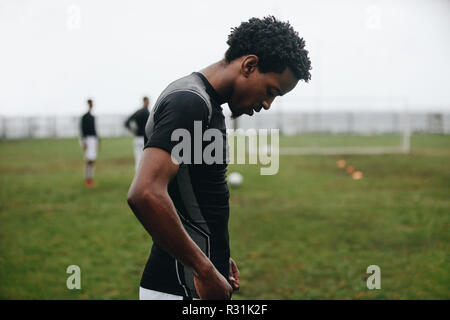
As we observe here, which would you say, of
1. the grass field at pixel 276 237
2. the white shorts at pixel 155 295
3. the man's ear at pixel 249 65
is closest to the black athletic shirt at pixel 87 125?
the grass field at pixel 276 237

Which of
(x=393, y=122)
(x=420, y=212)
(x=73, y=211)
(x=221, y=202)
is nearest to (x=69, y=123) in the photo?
(x=393, y=122)

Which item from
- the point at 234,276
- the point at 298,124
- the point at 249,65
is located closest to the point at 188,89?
the point at 249,65

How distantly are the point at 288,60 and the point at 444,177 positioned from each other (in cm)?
1422

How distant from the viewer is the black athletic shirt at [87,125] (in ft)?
41.6

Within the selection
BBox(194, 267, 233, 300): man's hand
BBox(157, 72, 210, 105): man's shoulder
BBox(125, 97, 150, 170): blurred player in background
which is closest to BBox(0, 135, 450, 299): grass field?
BBox(125, 97, 150, 170): blurred player in background

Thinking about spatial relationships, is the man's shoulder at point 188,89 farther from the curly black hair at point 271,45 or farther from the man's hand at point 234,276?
the man's hand at point 234,276

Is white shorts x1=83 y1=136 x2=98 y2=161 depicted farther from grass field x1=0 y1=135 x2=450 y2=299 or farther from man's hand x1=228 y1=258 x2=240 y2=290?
man's hand x1=228 y1=258 x2=240 y2=290

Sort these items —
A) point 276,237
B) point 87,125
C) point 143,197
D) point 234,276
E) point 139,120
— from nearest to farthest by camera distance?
point 143,197 < point 234,276 < point 276,237 < point 139,120 < point 87,125

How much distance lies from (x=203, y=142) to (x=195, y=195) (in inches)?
10.5

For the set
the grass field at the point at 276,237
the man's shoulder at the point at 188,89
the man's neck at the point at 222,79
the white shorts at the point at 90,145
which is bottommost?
the grass field at the point at 276,237

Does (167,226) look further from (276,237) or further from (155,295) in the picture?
(276,237)

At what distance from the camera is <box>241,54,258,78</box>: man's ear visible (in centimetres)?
188

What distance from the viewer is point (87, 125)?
41.9ft

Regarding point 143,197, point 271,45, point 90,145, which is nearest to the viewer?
point 143,197
